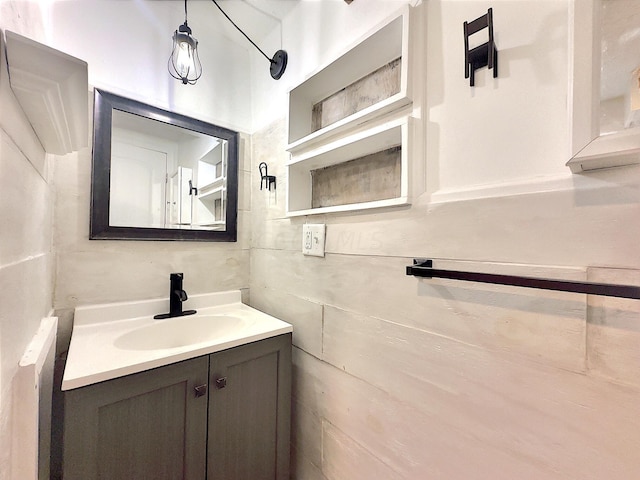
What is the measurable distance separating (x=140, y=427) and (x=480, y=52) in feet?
4.36

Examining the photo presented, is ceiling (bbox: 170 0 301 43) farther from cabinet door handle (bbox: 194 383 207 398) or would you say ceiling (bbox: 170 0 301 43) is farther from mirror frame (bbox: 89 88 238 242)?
cabinet door handle (bbox: 194 383 207 398)

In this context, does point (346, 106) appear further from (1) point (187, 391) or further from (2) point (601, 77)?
(1) point (187, 391)

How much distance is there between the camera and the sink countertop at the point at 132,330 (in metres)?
0.73

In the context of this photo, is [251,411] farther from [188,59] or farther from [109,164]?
[188,59]

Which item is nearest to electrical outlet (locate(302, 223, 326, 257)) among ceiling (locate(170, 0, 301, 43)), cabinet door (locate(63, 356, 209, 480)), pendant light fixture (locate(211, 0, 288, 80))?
cabinet door (locate(63, 356, 209, 480))

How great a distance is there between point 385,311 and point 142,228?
3.53ft

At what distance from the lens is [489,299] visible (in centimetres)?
63

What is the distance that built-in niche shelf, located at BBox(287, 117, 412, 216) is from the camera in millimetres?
812

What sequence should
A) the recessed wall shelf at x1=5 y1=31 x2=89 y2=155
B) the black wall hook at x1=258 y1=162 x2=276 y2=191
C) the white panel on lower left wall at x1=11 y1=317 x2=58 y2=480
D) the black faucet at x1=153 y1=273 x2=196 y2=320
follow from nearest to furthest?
the recessed wall shelf at x1=5 y1=31 x2=89 y2=155 < the white panel on lower left wall at x1=11 y1=317 x2=58 y2=480 < the black faucet at x1=153 y1=273 x2=196 y2=320 < the black wall hook at x1=258 y1=162 x2=276 y2=191

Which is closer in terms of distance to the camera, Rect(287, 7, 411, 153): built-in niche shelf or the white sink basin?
Rect(287, 7, 411, 153): built-in niche shelf

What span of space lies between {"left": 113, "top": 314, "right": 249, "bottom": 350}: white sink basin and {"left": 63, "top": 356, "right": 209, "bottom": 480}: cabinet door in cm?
32

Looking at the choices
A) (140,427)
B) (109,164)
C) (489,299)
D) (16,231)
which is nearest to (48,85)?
(16,231)

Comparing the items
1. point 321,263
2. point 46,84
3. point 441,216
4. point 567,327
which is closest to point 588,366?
point 567,327

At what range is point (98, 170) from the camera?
3.56ft
